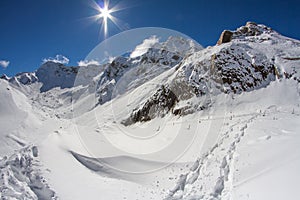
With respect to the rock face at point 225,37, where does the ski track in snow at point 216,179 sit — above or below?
below

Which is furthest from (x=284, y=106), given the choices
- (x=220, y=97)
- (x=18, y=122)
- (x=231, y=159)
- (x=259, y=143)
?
(x=18, y=122)

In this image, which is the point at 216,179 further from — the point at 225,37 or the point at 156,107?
the point at 225,37

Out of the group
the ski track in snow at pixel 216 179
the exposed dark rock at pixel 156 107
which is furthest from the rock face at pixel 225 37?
the ski track in snow at pixel 216 179

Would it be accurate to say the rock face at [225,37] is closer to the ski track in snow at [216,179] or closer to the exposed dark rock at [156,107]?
the exposed dark rock at [156,107]

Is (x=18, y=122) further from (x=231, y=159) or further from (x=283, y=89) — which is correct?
(x=283, y=89)

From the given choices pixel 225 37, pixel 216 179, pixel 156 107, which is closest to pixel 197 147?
pixel 216 179

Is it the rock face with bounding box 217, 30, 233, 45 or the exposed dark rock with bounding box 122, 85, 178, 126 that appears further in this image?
the rock face with bounding box 217, 30, 233, 45

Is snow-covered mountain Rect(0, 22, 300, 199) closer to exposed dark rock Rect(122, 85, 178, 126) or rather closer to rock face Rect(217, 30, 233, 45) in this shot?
exposed dark rock Rect(122, 85, 178, 126)


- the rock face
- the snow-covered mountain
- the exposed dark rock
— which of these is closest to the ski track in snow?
the snow-covered mountain

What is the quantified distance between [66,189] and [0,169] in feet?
8.88

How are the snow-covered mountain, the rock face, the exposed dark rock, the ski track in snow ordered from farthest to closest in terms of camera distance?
the rock face < the exposed dark rock < the snow-covered mountain < the ski track in snow

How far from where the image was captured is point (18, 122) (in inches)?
599

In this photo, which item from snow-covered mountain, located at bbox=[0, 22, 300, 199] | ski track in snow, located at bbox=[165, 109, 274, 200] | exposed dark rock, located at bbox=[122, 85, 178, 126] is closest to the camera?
ski track in snow, located at bbox=[165, 109, 274, 200]

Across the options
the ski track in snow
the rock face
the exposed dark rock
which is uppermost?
the rock face
